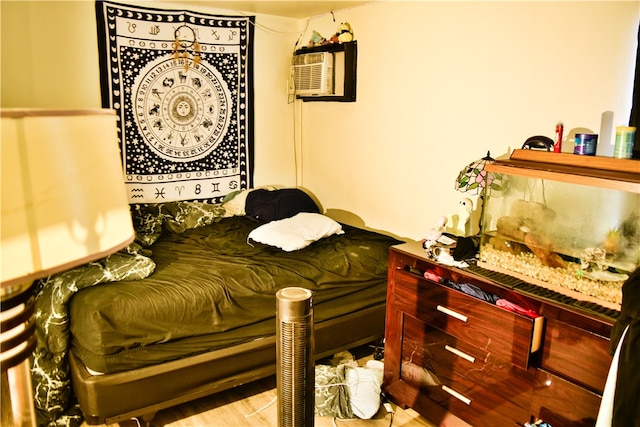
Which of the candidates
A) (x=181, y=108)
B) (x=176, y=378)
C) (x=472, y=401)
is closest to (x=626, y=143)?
(x=472, y=401)

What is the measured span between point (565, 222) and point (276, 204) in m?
2.06

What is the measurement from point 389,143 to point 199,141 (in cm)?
140

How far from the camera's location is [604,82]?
2.21 metres

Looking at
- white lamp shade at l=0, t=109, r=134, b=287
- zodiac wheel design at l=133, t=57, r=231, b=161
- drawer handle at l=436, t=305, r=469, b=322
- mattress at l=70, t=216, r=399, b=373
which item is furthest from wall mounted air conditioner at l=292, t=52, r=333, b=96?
white lamp shade at l=0, t=109, r=134, b=287

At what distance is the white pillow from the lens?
9.66ft

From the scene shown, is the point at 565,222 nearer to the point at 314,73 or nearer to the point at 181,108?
the point at 314,73

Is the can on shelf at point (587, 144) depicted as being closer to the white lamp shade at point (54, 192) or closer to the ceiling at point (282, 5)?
the white lamp shade at point (54, 192)

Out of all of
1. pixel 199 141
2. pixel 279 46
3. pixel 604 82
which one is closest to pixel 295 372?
pixel 604 82

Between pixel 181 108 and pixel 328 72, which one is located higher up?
pixel 328 72

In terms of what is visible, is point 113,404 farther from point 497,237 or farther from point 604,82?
point 604,82

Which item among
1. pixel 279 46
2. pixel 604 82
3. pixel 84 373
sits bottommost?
pixel 84 373

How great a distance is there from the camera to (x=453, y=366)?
222 centimetres

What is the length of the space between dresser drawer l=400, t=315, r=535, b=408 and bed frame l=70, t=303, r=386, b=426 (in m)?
0.53

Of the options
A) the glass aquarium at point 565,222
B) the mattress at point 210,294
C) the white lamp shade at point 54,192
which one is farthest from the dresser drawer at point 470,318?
the white lamp shade at point 54,192
